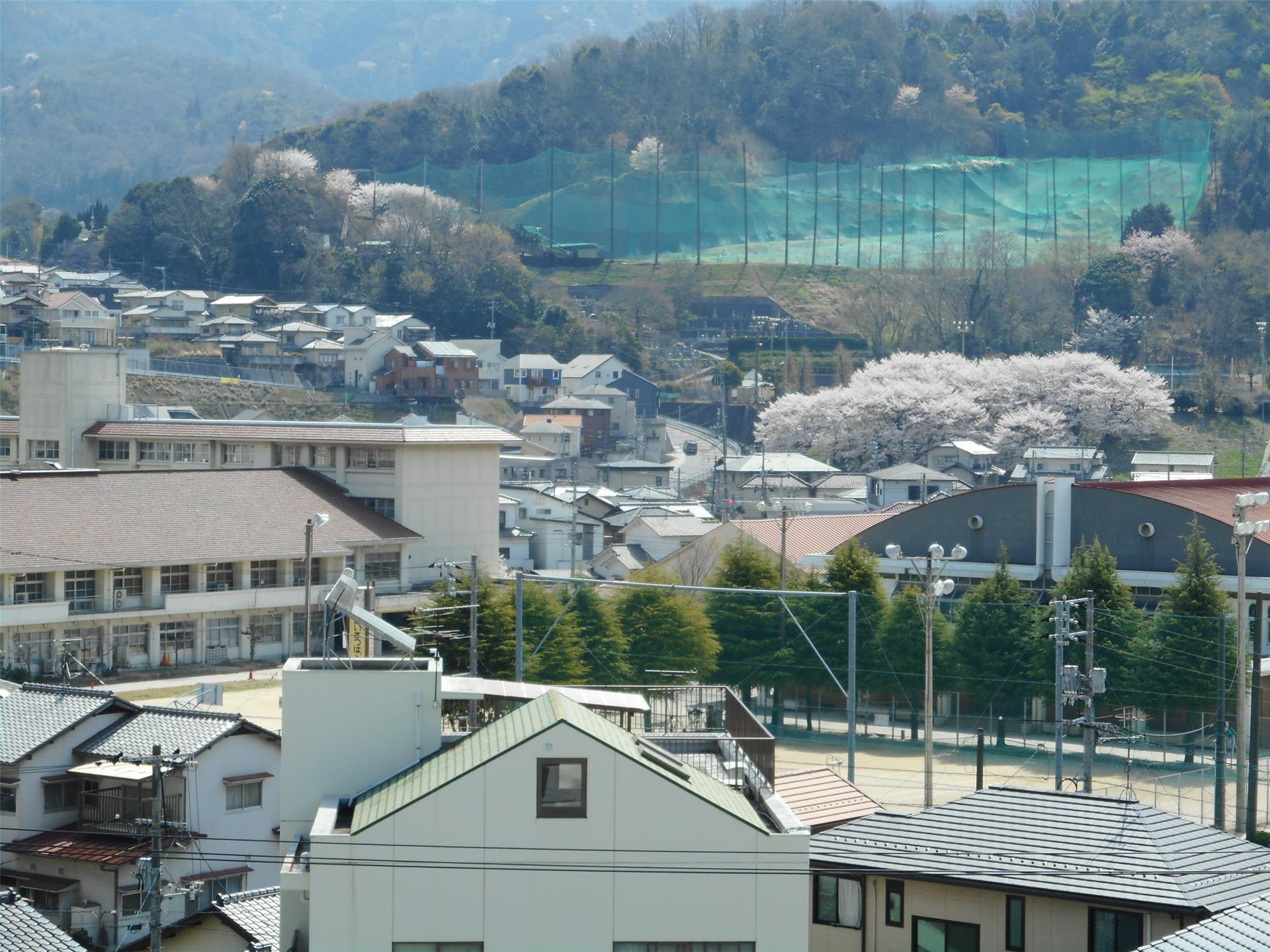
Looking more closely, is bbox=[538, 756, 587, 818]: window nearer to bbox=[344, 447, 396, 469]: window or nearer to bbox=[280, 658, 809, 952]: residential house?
bbox=[280, 658, 809, 952]: residential house

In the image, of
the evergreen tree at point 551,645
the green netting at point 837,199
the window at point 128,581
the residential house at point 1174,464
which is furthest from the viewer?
the green netting at point 837,199

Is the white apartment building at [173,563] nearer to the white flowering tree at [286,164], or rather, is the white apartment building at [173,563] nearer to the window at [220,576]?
the window at [220,576]

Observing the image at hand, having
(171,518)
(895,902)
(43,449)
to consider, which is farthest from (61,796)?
(43,449)

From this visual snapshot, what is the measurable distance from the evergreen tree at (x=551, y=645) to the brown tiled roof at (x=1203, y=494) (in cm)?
667

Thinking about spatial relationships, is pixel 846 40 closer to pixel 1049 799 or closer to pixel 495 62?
pixel 1049 799

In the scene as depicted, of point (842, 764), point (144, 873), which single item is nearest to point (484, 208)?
point (842, 764)

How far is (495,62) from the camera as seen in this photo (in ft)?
522

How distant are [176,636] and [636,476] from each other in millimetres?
19057

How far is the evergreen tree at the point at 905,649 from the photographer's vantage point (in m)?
15.7

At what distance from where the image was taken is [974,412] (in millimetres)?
40500

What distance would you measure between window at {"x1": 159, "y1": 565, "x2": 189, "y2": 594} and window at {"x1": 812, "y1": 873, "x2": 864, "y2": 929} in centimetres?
1227

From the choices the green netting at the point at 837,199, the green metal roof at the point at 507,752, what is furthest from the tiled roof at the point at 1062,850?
the green netting at the point at 837,199

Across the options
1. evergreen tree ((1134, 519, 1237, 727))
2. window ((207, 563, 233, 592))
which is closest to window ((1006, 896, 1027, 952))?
evergreen tree ((1134, 519, 1237, 727))

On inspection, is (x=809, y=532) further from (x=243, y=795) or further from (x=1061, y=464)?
(x=1061, y=464)
